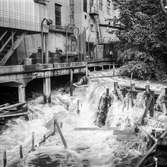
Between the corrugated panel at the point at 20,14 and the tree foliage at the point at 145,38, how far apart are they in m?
8.83

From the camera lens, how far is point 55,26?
Result: 1180 inches

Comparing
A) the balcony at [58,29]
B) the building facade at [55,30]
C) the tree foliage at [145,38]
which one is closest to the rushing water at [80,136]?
the tree foliage at [145,38]

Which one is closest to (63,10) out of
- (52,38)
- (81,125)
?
(52,38)

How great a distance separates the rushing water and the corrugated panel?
6.65m

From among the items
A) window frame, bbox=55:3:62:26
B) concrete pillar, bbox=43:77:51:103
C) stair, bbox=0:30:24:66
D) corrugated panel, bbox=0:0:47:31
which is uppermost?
window frame, bbox=55:3:62:26

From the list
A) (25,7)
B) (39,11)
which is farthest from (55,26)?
(25,7)

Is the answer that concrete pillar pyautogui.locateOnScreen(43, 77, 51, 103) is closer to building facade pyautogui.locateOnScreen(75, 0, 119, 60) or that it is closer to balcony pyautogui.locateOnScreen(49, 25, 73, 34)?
balcony pyautogui.locateOnScreen(49, 25, 73, 34)

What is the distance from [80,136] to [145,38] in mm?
A: 12725

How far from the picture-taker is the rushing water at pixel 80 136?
12039mm

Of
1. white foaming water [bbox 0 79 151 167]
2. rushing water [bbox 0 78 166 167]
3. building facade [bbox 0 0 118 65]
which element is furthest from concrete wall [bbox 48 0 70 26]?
rushing water [bbox 0 78 166 167]

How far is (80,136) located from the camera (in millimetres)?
14875

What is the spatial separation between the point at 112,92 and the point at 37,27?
956cm

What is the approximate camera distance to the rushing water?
1204 cm

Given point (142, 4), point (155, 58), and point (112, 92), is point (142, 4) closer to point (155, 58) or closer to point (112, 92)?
point (155, 58)
